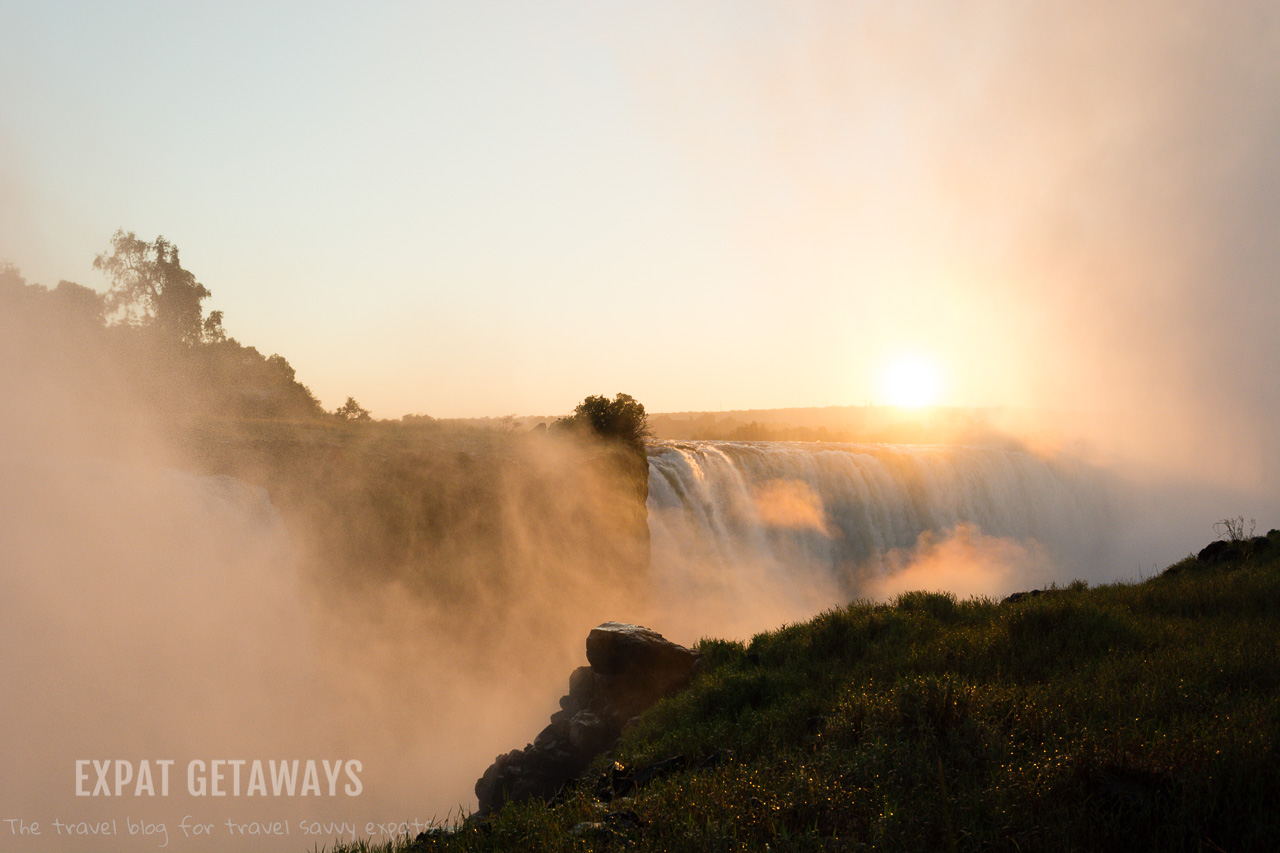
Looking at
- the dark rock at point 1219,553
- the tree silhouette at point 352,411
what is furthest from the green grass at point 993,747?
the tree silhouette at point 352,411

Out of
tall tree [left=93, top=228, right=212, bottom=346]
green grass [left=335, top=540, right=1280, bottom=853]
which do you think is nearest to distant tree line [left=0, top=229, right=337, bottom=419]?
tall tree [left=93, top=228, right=212, bottom=346]

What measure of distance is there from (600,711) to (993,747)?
8172 mm

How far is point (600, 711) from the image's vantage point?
1139 cm

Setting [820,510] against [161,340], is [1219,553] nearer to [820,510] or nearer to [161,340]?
[820,510]

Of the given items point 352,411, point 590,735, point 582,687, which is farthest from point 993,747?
point 352,411

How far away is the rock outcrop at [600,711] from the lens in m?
10.7

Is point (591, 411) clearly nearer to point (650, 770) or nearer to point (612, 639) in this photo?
point (612, 639)

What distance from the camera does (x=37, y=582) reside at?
12109 millimetres

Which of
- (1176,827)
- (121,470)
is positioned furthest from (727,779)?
(121,470)

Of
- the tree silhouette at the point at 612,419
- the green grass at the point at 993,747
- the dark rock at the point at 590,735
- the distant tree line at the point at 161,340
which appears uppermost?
the distant tree line at the point at 161,340

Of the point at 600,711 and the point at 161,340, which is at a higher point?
the point at 161,340

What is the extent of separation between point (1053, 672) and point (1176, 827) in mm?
3634

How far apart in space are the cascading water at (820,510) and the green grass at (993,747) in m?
14.9

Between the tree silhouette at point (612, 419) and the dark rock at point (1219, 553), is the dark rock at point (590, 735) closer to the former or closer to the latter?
the dark rock at point (1219, 553)
